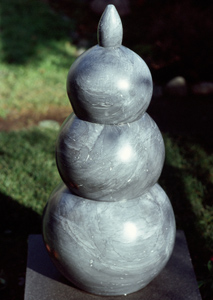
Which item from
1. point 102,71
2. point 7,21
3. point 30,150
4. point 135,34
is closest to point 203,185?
point 30,150

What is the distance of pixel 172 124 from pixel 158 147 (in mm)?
3893

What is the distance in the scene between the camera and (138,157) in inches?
96.3

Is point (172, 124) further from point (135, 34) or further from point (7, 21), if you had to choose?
point (7, 21)

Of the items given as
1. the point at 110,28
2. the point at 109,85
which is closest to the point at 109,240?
the point at 109,85

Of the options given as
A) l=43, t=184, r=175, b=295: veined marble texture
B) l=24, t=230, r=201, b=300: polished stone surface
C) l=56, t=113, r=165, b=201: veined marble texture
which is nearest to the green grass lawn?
l=24, t=230, r=201, b=300: polished stone surface

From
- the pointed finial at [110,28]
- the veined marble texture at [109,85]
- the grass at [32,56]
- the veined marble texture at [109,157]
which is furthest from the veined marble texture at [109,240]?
the grass at [32,56]

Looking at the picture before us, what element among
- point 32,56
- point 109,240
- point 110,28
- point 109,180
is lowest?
point 32,56

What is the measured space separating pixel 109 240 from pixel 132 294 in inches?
21.4

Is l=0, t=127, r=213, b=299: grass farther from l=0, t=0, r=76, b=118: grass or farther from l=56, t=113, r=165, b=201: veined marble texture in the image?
l=56, t=113, r=165, b=201: veined marble texture

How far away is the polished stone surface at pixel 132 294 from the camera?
2.78 m

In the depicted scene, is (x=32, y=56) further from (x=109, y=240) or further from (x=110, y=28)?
(x=109, y=240)

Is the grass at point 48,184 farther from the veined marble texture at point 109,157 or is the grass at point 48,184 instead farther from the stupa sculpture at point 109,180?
the veined marble texture at point 109,157

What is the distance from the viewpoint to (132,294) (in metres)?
2.81

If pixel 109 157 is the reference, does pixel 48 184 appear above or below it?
below
